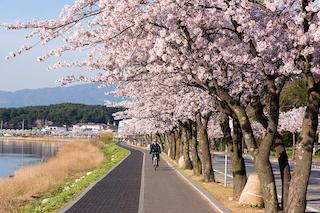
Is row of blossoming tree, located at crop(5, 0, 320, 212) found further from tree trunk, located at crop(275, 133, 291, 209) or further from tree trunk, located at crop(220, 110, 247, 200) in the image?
tree trunk, located at crop(220, 110, 247, 200)

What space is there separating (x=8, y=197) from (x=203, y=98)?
8738mm

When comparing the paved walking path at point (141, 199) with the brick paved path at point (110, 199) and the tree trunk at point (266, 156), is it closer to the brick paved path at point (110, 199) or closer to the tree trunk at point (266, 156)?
the brick paved path at point (110, 199)

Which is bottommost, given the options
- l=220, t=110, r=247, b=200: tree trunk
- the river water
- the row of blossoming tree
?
the river water

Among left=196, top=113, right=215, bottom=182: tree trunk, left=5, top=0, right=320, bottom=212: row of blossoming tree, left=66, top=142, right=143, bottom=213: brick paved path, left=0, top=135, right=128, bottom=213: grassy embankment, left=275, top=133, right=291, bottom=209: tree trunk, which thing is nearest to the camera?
left=5, top=0, right=320, bottom=212: row of blossoming tree

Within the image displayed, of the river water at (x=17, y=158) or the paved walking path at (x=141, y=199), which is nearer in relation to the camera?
the paved walking path at (x=141, y=199)

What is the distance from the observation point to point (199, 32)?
1181 centimetres

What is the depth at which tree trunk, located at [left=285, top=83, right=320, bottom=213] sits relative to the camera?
10781 millimetres

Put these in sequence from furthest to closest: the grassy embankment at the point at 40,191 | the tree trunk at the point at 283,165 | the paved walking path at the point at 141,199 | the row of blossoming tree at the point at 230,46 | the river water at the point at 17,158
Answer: the river water at the point at 17,158 < the grassy embankment at the point at 40,191 < the paved walking path at the point at 141,199 < the tree trunk at the point at 283,165 < the row of blossoming tree at the point at 230,46

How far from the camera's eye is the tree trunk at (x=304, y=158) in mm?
10781

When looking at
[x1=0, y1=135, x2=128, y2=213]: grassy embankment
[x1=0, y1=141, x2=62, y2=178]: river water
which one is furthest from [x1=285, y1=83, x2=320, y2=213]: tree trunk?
Answer: [x1=0, y1=141, x2=62, y2=178]: river water

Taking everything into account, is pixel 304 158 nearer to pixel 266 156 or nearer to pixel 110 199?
pixel 266 156

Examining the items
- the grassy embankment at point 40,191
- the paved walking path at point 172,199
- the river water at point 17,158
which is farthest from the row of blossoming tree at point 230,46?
the river water at point 17,158

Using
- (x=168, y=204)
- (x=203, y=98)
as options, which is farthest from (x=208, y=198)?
(x=203, y=98)

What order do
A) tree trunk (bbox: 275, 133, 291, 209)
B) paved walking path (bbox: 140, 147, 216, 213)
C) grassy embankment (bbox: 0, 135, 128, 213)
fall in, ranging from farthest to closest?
grassy embankment (bbox: 0, 135, 128, 213) → paved walking path (bbox: 140, 147, 216, 213) → tree trunk (bbox: 275, 133, 291, 209)
